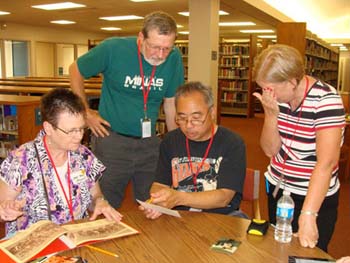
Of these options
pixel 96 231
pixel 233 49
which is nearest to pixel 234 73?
pixel 233 49

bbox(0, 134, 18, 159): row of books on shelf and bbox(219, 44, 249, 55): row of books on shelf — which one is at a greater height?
bbox(219, 44, 249, 55): row of books on shelf

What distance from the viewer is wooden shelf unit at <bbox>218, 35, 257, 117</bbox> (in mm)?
11789

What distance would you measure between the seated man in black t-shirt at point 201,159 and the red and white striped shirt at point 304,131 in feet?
0.70

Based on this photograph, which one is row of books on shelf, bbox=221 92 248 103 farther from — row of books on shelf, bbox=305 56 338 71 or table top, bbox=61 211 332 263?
table top, bbox=61 211 332 263

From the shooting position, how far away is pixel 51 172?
5.87 feet

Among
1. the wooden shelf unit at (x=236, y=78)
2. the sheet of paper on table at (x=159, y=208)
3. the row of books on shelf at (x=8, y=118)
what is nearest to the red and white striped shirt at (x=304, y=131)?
the sheet of paper on table at (x=159, y=208)

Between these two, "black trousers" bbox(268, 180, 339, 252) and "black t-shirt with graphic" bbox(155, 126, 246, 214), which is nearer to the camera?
"black trousers" bbox(268, 180, 339, 252)

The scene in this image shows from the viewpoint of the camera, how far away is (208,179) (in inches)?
76.4

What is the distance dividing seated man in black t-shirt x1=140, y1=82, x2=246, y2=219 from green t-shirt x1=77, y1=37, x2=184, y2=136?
427mm

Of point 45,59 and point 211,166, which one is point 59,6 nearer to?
point 45,59

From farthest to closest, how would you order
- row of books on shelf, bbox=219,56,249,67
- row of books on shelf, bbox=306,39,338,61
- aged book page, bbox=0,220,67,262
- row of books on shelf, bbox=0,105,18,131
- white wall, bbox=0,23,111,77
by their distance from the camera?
white wall, bbox=0,23,111,77, row of books on shelf, bbox=219,56,249,67, row of books on shelf, bbox=306,39,338,61, row of books on shelf, bbox=0,105,18,131, aged book page, bbox=0,220,67,262

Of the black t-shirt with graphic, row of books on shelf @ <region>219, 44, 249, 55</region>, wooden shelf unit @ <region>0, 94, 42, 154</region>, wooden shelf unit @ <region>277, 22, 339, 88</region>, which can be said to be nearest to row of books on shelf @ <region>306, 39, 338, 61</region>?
wooden shelf unit @ <region>277, 22, 339, 88</region>

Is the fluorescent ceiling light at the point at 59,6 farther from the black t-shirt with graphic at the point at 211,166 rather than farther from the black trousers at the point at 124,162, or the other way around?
the black t-shirt with graphic at the point at 211,166

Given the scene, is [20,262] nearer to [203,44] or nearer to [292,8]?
[203,44]
